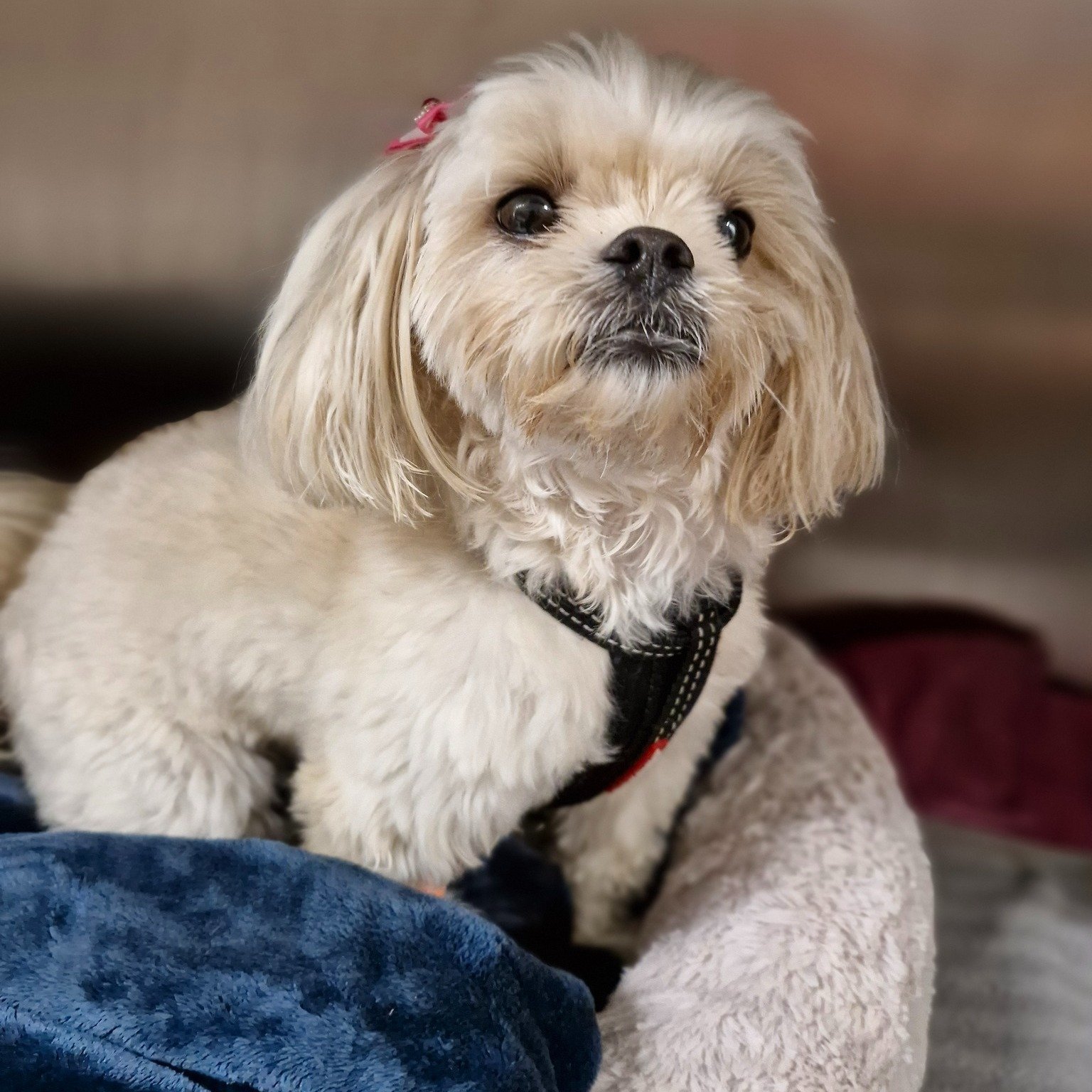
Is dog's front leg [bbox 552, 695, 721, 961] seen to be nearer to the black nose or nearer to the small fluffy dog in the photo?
the small fluffy dog

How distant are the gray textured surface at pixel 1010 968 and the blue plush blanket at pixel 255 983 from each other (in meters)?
0.51

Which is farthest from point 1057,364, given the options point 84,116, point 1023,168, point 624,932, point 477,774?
point 84,116

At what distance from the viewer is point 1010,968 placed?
1.12 meters

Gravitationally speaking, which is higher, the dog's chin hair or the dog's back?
the dog's chin hair

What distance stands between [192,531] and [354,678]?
0.63 feet

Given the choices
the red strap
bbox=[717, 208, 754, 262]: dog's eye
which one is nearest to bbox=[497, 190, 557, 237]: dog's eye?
bbox=[717, 208, 754, 262]: dog's eye

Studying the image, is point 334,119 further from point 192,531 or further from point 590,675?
point 590,675

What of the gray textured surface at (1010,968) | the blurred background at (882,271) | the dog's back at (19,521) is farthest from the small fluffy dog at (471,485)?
the gray textured surface at (1010,968)

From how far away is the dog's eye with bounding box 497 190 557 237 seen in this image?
0.72 metres

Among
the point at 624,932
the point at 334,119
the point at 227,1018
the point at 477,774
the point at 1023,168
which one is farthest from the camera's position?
the point at 1023,168

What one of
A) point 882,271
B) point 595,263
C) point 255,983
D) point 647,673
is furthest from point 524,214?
point 882,271

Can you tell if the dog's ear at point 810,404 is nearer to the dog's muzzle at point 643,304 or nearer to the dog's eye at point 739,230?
the dog's eye at point 739,230

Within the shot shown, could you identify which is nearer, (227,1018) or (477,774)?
(227,1018)

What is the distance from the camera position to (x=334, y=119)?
116 centimetres
